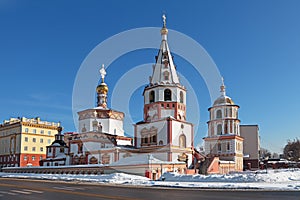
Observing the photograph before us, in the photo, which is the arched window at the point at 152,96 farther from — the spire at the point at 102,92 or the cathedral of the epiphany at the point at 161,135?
the spire at the point at 102,92

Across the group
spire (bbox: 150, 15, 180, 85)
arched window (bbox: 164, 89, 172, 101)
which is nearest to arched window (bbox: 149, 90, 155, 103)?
spire (bbox: 150, 15, 180, 85)

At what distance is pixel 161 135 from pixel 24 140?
40.5 m

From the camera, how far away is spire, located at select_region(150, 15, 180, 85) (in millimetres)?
46250

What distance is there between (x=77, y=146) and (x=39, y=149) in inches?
1233

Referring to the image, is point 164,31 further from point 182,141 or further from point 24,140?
point 24,140

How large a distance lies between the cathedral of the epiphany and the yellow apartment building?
18929 millimetres

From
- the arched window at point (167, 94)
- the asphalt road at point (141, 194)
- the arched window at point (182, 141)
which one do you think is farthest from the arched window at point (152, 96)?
the asphalt road at point (141, 194)

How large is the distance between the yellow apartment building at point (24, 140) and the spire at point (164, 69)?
124 ft

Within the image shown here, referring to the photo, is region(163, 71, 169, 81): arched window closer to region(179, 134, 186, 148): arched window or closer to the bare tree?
region(179, 134, 186, 148): arched window

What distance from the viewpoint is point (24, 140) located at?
7188cm

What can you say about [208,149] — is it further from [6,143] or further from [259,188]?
[6,143]

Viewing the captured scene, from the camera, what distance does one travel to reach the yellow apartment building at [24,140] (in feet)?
235

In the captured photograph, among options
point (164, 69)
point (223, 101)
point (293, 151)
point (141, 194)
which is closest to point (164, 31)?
point (164, 69)

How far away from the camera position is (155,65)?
47.9 m
